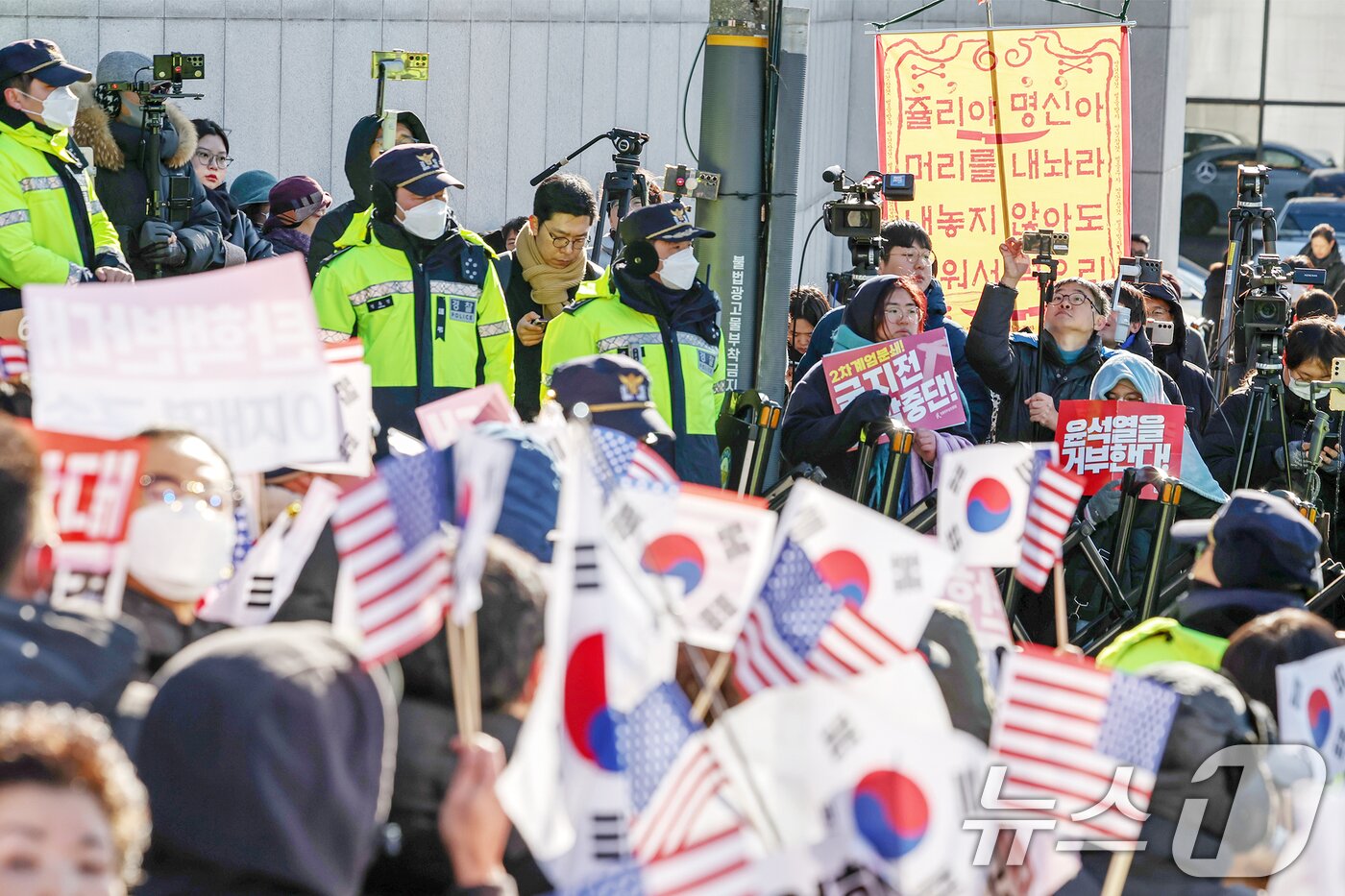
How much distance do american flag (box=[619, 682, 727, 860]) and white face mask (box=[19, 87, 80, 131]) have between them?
4.54 metres

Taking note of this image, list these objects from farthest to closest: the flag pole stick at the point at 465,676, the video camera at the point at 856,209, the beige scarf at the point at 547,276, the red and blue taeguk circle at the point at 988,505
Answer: the video camera at the point at 856,209 < the beige scarf at the point at 547,276 < the red and blue taeguk circle at the point at 988,505 < the flag pole stick at the point at 465,676

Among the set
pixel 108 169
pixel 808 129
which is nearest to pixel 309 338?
pixel 108 169

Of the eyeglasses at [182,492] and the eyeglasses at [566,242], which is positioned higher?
the eyeglasses at [566,242]

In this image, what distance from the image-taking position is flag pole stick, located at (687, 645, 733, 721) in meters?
3.33

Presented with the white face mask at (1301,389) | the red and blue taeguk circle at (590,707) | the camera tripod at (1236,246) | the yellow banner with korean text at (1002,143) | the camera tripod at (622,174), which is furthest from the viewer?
the camera tripod at (1236,246)

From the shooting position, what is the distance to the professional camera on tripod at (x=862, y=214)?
848cm

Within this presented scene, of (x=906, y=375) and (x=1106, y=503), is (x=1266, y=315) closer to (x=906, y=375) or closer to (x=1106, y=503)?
(x=1106, y=503)

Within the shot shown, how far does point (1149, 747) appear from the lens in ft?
10.6

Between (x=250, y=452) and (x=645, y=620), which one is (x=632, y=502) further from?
(x=250, y=452)

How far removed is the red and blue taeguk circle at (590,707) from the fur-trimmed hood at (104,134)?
217 inches

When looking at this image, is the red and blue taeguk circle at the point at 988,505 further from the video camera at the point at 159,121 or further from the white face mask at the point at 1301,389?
the video camera at the point at 159,121

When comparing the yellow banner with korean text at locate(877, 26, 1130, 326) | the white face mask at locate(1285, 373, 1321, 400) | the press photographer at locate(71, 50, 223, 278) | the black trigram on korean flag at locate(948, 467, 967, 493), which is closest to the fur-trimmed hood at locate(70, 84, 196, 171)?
the press photographer at locate(71, 50, 223, 278)

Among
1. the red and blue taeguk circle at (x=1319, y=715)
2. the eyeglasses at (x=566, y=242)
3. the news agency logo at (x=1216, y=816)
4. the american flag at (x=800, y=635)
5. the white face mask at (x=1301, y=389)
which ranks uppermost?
the eyeglasses at (x=566, y=242)

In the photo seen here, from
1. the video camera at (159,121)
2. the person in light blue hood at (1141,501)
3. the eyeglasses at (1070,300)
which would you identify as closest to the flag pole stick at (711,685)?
the person in light blue hood at (1141,501)
